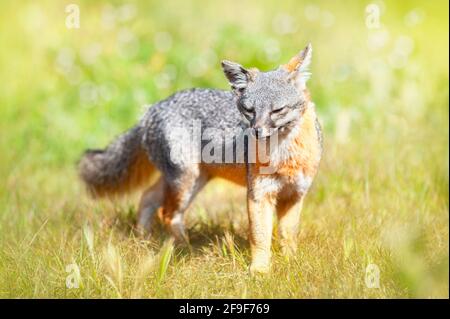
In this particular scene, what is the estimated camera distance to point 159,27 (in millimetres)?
10562

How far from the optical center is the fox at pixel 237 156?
4.74 m

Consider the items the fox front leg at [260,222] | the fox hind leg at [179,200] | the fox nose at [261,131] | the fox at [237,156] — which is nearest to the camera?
the fox nose at [261,131]

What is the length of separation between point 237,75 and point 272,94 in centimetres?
34

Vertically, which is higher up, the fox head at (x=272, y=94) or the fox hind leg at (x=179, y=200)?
the fox head at (x=272, y=94)

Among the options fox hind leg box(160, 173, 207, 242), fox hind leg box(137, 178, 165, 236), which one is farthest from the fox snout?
fox hind leg box(137, 178, 165, 236)

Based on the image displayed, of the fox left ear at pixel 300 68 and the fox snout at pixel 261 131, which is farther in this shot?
the fox left ear at pixel 300 68

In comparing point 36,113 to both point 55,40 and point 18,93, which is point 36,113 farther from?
point 55,40

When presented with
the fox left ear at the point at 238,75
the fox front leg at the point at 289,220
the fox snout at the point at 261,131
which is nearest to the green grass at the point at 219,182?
the fox front leg at the point at 289,220

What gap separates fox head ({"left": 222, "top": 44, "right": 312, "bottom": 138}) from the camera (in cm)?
454

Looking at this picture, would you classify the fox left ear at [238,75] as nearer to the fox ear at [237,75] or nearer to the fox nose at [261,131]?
the fox ear at [237,75]

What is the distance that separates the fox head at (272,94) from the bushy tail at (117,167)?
1.60 m

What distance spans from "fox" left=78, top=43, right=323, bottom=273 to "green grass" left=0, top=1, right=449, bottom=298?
211mm

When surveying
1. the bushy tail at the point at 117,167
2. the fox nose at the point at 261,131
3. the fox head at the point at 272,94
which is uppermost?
the fox head at the point at 272,94

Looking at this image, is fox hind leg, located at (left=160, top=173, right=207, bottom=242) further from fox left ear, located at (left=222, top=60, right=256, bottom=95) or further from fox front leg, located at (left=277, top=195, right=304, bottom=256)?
fox left ear, located at (left=222, top=60, right=256, bottom=95)
